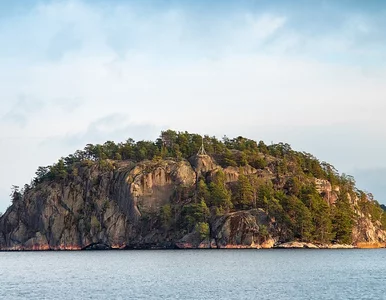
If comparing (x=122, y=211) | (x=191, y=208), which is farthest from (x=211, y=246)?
(x=122, y=211)

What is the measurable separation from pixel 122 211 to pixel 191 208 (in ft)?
80.1

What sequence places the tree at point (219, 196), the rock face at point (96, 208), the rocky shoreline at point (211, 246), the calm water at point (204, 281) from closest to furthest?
the calm water at point (204, 281) → the rocky shoreline at point (211, 246) → the tree at point (219, 196) → the rock face at point (96, 208)

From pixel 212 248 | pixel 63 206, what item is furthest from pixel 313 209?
pixel 63 206

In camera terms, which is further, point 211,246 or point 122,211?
point 122,211

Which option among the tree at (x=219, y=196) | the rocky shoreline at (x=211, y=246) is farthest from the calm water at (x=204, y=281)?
the tree at (x=219, y=196)

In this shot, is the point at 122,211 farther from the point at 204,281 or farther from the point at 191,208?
the point at 204,281

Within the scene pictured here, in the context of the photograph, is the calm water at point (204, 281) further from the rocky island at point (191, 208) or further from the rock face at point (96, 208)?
the rock face at point (96, 208)

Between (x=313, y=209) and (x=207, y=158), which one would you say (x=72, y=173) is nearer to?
(x=207, y=158)

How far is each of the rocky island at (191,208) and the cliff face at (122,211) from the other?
282 millimetres

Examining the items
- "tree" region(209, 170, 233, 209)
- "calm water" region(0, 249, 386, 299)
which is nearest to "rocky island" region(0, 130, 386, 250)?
"tree" region(209, 170, 233, 209)

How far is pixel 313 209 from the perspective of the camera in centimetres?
16700

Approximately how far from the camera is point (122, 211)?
184 meters

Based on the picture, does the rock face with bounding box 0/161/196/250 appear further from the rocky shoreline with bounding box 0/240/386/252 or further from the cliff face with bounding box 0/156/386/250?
the rocky shoreline with bounding box 0/240/386/252

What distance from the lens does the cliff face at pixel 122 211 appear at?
176 meters
